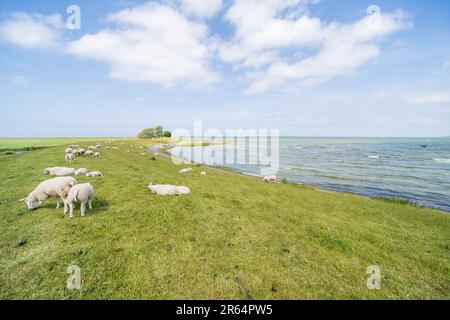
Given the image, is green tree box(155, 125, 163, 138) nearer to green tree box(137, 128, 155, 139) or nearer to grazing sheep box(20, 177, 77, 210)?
green tree box(137, 128, 155, 139)

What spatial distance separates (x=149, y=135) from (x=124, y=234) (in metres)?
152

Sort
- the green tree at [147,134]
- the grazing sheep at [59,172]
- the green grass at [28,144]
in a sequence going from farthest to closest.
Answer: the green tree at [147,134]
the green grass at [28,144]
the grazing sheep at [59,172]

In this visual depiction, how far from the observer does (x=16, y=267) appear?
5.37 meters

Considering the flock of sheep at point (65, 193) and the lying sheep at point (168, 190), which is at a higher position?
the flock of sheep at point (65, 193)

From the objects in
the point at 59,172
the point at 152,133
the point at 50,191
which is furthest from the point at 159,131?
the point at 50,191

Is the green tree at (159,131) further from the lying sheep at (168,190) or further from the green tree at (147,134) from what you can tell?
the lying sheep at (168,190)

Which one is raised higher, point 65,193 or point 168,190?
point 65,193

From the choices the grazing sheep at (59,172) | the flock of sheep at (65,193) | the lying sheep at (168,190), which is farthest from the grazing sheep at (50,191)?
the grazing sheep at (59,172)

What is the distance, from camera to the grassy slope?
510 cm

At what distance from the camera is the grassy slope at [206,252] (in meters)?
5.10

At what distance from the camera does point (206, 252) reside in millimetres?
6703

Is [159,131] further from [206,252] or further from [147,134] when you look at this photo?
[206,252]

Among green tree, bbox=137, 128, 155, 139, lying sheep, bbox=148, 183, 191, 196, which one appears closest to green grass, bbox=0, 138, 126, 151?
green tree, bbox=137, 128, 155, 139
